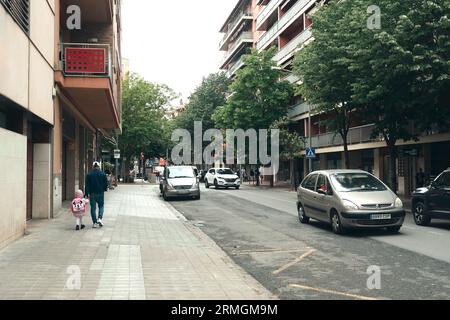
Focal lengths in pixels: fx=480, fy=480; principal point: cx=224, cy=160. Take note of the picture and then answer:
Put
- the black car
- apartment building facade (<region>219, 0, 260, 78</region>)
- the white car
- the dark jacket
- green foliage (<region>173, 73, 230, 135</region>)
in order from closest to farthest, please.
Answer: the dark jacket < the black car < the white car < apartment building facade (<region>219, 0, 260, 78</region>) < green foliage (<region>173, 73, 230, 135</region>)

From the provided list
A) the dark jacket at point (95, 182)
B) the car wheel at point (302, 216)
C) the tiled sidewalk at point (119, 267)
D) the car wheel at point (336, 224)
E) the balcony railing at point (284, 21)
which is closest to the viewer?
the tiled sidewalk at point (119, 267)

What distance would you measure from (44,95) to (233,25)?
56208 millimetres

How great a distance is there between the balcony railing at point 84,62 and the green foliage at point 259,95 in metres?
24.1

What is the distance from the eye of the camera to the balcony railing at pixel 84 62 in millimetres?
14516

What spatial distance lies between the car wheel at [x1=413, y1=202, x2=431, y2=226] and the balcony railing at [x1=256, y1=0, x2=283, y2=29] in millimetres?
34435

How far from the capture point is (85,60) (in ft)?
47.9

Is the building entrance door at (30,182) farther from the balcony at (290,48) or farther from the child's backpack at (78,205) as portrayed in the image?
the balcony at (290,48)

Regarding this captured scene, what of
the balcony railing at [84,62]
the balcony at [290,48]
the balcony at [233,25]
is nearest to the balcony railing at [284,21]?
the balcony at [290,48]

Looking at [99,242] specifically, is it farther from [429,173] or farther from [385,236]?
[429,173]

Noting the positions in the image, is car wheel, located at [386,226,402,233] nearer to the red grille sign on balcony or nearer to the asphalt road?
the asphalt road

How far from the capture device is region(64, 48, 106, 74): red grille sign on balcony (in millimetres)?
14516

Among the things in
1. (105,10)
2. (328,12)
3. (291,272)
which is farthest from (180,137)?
(291,272)

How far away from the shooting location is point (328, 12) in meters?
23.1

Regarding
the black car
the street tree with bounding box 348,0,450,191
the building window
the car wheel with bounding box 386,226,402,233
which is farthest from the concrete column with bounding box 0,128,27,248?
the street tree with bounding box 348,0,450,191
